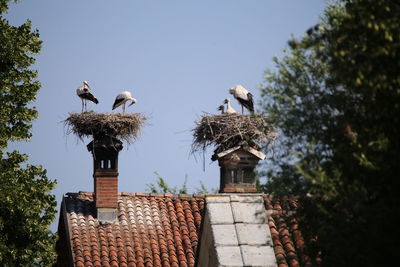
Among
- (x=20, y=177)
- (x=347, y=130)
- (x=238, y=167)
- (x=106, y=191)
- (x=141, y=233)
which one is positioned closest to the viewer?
(x=347, y=130)

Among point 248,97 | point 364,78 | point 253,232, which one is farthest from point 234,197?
point 248,97

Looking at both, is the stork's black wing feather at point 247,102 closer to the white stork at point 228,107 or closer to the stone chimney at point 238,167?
the white stork at point 228,107

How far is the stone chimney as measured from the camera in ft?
81.4

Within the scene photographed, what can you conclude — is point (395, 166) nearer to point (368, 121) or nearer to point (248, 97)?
point (368, 121)

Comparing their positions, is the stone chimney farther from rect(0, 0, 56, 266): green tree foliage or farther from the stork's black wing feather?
rect(0, 0, 56, 266): green tree foliage

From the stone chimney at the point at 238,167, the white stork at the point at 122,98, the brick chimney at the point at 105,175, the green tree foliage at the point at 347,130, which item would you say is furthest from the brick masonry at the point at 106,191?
the green tree foliage at the point at 347,130

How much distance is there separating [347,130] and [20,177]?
9995 mm

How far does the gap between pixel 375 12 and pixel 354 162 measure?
6.29ft

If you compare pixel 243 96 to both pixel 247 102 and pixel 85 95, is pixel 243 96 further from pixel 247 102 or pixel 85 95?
pixel 85 95

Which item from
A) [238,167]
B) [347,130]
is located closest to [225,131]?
[238,167]

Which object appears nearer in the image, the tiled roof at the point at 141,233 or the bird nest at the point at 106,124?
the tiled roof at the point at 141,233

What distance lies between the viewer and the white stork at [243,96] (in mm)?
27203

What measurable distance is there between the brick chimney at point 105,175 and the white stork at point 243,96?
3.64 m

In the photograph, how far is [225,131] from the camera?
25062 millimetres
